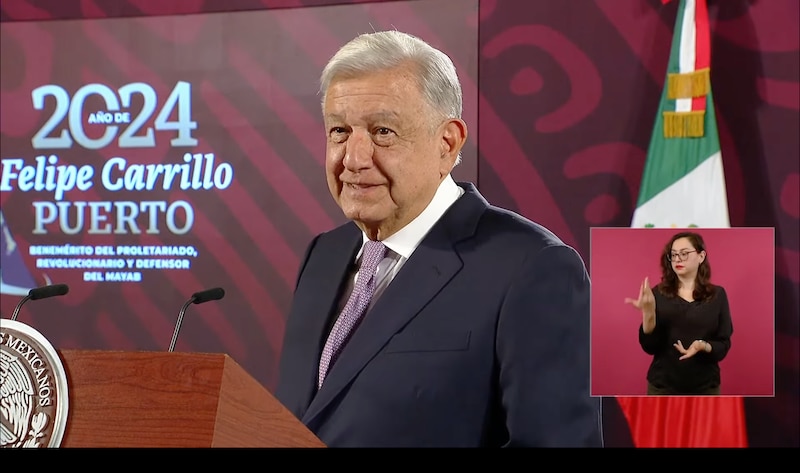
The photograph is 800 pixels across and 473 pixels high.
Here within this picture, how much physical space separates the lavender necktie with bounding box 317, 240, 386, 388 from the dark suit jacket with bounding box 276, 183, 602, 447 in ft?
0.13

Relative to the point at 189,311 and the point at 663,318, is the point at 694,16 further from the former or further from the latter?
the point at 189,311

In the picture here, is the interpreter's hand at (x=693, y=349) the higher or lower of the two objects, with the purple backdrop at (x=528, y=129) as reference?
lower

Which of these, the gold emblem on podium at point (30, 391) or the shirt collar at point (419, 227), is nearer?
the gold emblem on podium at point (30, 391)

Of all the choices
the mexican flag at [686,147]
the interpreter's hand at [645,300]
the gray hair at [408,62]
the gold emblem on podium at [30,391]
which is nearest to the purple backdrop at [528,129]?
the mexican flag at [686,147]

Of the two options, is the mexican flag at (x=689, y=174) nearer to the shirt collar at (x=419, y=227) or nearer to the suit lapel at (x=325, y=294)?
the shirt collar at (x=419, y=227)

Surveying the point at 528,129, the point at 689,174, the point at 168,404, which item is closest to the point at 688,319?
the point at 689,174

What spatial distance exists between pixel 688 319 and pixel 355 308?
4.28ft

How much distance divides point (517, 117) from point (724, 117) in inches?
28.6

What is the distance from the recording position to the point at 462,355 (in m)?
2.33

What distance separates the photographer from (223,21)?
3520mm

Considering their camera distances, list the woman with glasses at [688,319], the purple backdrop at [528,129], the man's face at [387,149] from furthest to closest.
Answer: the purple backdrop at [528,129]
the woman with glasses at [688,319]
the man's face at [387,149]

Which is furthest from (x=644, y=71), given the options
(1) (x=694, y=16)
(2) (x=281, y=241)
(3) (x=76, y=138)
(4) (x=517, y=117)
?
(3) (x=76, y=138)

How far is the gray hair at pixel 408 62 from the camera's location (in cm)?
256

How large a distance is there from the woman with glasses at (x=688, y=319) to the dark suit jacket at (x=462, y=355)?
765 millimetres
